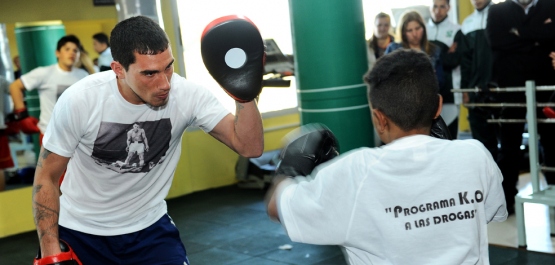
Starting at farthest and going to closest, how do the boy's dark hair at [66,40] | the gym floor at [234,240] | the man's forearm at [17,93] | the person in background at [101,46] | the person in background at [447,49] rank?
the person in background at [101,46] < the man's forearm at [17,93] < the boy's dark hair at [66,40] < the person in background at [447,49] < the gym floor at [234,240]

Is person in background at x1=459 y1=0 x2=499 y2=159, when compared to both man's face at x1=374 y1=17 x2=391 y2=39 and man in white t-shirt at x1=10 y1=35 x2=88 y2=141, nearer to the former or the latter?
man's face at x1=374 y1=17 x2=391 y2=39

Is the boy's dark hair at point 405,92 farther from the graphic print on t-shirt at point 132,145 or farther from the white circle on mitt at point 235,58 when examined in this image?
the graphic print on t-shirt at point 132,145

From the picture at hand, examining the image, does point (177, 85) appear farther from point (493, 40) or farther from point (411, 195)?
point (493, 40)

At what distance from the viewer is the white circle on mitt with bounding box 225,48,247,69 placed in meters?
2.20

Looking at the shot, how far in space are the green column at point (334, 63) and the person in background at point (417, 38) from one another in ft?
1.40

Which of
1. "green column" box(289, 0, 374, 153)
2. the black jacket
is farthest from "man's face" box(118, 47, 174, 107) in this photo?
the black jacket

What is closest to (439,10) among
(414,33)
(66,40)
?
(414,33)

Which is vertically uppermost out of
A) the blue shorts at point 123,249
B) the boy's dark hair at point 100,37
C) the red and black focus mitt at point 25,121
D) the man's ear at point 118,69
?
the boy's dark hair at point 100,37

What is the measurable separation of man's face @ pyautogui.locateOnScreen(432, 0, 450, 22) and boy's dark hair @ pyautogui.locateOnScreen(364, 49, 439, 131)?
435 centimetres

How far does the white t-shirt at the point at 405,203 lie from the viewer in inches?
62.6

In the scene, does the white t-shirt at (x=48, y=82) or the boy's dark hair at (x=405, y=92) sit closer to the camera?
the boy's dark hair at (x=405, y=92)

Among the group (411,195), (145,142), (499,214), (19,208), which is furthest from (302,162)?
(19,208)

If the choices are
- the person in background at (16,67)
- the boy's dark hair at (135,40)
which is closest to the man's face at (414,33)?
Result: the boy's dark hair at (135,40)

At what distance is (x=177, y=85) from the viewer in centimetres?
260
